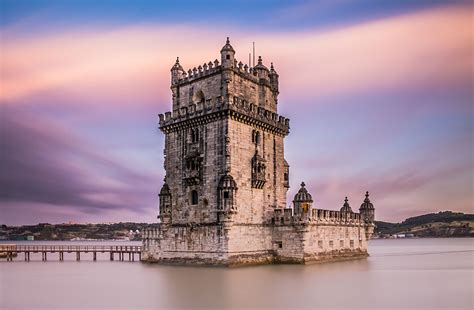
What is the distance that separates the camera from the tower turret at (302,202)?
1660 inches

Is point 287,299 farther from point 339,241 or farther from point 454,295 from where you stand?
point 339,241

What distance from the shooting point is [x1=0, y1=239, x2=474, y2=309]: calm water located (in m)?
25.5

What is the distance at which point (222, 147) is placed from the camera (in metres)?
40.2

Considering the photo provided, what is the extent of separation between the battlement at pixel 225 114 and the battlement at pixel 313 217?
746 centimetres

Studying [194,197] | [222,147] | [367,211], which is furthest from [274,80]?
[367,211]

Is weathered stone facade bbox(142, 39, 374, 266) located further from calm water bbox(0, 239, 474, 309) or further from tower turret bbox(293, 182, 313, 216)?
calm water bbox(0, 239, 474, 309)

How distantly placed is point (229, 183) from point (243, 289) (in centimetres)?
1146

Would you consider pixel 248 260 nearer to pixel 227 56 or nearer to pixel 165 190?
pixel 165 190

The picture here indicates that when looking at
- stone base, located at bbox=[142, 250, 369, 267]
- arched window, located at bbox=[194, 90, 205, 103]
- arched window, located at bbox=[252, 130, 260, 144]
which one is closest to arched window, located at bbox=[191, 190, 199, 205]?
stone base, located at bbox=[142, 250, 369, 267]

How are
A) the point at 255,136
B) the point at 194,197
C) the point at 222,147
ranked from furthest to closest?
the point at 255,136 < the point at 194,197 < the point at 222,147

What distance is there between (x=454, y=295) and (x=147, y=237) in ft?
86.4

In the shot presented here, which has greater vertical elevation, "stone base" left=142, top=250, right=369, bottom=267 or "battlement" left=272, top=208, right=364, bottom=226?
"battlement" left=272, top=208, right=364, bottom=226

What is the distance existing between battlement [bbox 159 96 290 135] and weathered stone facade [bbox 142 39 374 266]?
3.3 inches

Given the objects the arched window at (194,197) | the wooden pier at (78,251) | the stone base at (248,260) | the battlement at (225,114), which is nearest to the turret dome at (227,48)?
the battlement at (225,114)
